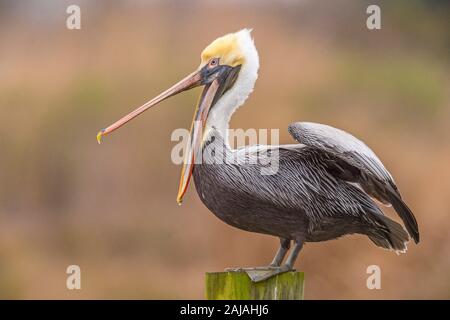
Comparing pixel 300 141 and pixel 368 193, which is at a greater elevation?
pixel 300 141

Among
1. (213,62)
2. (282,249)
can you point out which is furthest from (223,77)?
(282,249)

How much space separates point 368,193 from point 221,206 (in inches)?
29.0

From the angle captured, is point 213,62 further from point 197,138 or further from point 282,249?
point 282,249

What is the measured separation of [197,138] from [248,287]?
26.2 inches

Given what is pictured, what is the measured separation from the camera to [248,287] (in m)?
3.29

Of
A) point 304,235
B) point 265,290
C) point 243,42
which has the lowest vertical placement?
point 265,290

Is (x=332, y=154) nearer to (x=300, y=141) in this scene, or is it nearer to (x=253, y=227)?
(x=300, y=141)

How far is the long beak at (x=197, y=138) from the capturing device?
3.40 meters

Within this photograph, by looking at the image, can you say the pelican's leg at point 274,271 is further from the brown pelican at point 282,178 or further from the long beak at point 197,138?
the long beak at point 197,138

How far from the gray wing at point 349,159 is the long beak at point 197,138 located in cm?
39

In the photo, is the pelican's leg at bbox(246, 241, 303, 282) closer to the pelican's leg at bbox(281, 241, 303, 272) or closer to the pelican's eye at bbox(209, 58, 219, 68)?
the pelican's leg at bbox(281, 241, 303, 272)

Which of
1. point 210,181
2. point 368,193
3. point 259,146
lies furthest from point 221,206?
point 368,193

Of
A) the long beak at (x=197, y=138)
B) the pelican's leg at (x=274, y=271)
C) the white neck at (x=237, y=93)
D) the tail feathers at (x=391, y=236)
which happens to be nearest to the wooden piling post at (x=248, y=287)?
the pelican's leg at (x=274, y=271)

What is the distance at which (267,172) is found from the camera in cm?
338
